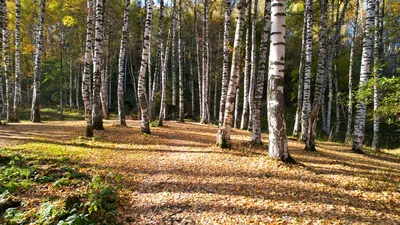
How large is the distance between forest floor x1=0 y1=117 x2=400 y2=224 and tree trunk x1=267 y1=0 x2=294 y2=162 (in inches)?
19.7

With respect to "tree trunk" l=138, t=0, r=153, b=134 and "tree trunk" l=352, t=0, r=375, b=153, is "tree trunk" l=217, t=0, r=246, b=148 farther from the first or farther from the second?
"tree trunk" l=352, t=0, r=375, b=153

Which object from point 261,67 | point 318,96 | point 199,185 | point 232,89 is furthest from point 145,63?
point 318,96

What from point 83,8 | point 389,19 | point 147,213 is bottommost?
point 147,213

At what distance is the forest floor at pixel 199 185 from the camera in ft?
12.6

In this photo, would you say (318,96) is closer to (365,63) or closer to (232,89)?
(365,63)

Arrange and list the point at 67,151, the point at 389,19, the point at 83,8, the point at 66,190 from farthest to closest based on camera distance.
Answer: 1. the point at 83,8
2. the point at 67,151
3. the point at 389,19
4. the point at 66,190

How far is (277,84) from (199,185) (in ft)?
10.7

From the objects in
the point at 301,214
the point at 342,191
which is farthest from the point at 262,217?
the point at 342,191

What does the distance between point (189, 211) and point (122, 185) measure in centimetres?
181

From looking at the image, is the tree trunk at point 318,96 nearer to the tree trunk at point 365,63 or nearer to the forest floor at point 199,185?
the forest floor at point 199,185

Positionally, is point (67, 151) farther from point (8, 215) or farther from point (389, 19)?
point (389, 19)

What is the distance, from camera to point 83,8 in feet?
53.2

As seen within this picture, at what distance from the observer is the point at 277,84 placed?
6.17 metres

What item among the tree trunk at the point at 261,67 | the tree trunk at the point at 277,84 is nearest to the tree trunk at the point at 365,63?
the tree trunk at the point at 261,67
